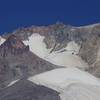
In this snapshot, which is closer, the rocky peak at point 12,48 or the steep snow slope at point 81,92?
the steep snow slope at point 81,92

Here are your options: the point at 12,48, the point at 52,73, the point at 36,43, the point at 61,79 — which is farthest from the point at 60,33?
the point at 61,79

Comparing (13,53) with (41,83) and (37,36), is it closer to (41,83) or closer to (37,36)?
(41,83)

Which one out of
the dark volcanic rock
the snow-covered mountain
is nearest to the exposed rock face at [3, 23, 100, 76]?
the snow-covered mountain

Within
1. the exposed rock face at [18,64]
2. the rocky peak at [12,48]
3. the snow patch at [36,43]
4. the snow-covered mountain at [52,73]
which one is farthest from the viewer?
the snow patch at [36,43]

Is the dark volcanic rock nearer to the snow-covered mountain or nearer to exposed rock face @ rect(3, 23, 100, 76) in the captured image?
the snow-covered mountain

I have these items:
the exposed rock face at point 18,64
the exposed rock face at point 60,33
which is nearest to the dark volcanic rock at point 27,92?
the exposed rock face at point 18,64

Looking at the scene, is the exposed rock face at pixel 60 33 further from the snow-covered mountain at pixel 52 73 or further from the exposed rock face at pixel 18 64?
the exposed rock face at pixel 18 64

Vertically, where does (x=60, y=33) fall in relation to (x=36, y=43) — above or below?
above

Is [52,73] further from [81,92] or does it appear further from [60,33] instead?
[60,33]
